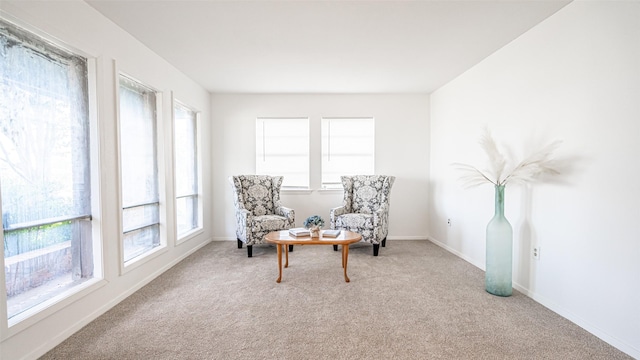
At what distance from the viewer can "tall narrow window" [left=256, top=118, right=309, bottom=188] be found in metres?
4.81

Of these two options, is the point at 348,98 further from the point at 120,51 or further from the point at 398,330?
the point at 398,330

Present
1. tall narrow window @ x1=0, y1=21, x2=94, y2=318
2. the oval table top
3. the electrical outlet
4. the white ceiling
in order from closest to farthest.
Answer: tall narrow window @ x1=0, y1=21, x2=94, y2=318
the white ceiling
the electrical outlet
the oval table top

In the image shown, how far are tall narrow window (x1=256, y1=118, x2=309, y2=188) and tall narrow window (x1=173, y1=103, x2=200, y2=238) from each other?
3.33ft

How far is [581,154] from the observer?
2.10 meters

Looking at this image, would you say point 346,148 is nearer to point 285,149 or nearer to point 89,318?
point 285,149

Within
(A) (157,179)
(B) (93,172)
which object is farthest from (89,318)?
(A) (157,179)

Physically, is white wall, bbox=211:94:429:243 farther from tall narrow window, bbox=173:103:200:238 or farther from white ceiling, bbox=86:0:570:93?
white ceiling, bbox=86:0:570:93

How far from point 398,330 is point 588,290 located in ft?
4.71

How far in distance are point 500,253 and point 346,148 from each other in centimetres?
287

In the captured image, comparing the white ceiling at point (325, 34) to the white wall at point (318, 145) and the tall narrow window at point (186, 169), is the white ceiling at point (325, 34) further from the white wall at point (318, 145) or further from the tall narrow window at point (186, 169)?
the white wall at point (318, 145)

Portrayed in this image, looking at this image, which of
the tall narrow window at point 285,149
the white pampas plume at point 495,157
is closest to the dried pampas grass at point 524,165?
the white pampas plume at point 495,157

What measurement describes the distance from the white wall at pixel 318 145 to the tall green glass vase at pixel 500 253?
2146mm

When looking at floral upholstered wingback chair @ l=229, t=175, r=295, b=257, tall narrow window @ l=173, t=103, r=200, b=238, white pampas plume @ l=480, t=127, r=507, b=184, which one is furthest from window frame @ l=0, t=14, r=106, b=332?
white pampas plume @ l=480, t=127, r=507, b=184

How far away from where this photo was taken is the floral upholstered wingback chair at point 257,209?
379cm
